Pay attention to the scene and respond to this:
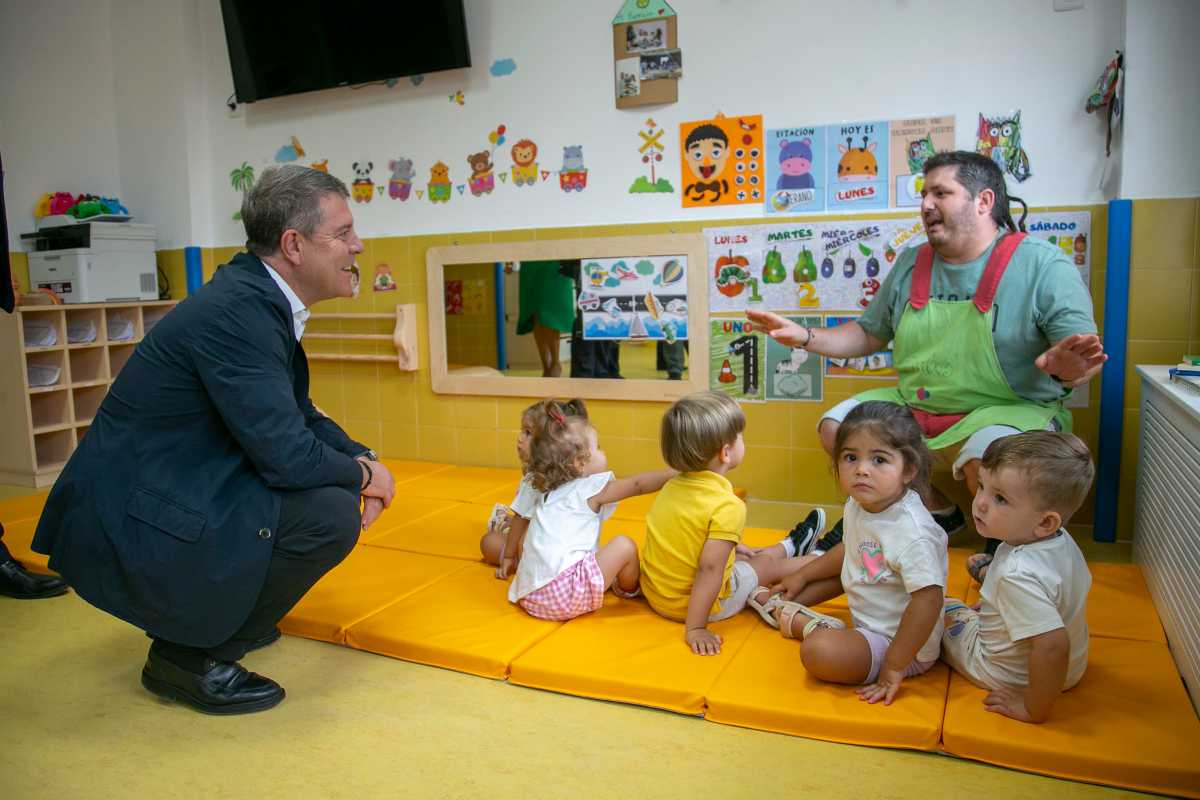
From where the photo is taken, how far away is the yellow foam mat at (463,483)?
4051 millimetres

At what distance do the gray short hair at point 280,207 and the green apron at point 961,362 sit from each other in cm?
202

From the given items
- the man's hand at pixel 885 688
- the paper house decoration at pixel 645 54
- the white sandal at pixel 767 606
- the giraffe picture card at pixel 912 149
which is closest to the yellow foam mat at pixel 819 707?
the man's hand at pixel 885 688

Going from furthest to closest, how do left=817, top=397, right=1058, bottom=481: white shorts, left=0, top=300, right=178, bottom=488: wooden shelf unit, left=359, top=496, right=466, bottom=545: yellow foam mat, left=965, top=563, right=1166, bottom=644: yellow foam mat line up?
left=0, top=300, right=178, bottom=488: wooden shelf unit, left=359, top=496, right=466, bottom=545: yellow foam mat, left=817, top=397, right=1058, bottom=481: white shorts, left=965, top=563, right=1166, bottom=644: yellow foam mat

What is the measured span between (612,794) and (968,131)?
2844 mm

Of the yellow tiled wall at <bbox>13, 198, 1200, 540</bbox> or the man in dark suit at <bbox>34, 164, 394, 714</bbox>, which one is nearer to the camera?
the man in dark suit at <bbox>34, 164, 394, 714</bbox>

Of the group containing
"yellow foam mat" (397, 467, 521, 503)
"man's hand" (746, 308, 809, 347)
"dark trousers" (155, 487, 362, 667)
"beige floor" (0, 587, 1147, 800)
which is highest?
"man's hand" (746, 308, 809, 347)

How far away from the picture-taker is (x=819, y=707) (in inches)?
78.5

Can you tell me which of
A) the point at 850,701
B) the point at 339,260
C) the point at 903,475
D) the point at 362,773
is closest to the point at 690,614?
the point at 850,701

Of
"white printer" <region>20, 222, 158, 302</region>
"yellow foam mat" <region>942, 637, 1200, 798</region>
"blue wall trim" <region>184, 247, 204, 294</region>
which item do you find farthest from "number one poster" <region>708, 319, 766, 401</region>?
"white printer" <region>20, 222, 158, 302</region>

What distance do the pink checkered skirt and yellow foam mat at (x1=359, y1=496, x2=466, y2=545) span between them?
42.2 inches

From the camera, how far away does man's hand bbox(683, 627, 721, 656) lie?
7.57 ft

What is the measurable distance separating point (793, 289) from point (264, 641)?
2.46 meters

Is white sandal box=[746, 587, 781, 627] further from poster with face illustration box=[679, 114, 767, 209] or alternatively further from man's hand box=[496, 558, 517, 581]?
poster with face illustration box=[679, 114, 767, 209]

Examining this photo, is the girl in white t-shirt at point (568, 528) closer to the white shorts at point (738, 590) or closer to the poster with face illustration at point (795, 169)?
the white shorts at point (738, 590)
